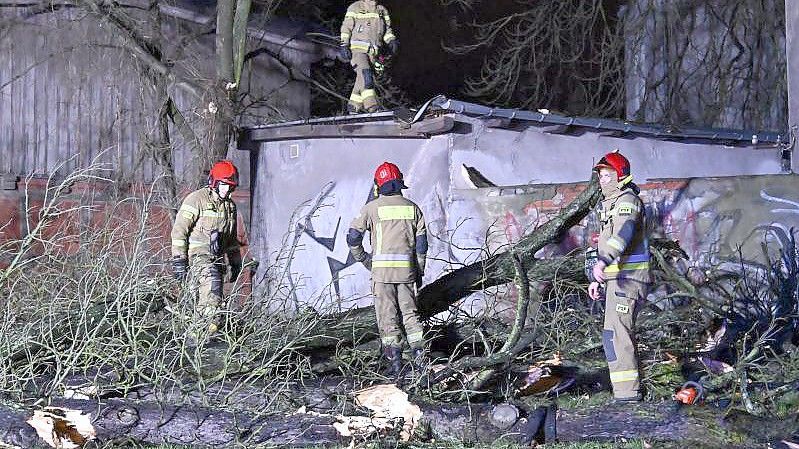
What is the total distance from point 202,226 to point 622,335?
3.72m

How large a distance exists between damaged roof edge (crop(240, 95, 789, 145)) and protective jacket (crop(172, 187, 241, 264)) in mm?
2924

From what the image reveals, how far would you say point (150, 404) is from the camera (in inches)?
260

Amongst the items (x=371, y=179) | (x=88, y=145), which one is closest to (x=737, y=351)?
(x=371, y=179)

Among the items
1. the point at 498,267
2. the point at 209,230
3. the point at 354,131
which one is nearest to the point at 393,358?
the point at 498,267

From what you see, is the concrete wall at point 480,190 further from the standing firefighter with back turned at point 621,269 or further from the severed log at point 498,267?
the standing firefighter with back turned at point 621,269

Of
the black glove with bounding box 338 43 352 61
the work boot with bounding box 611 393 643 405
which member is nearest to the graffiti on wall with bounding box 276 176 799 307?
the black glove with bounding box 338 43 352 61

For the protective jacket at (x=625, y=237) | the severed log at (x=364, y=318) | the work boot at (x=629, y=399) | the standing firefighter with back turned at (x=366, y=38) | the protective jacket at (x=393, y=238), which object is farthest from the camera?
the standing firefighter with back turned at (x=366, y=38)

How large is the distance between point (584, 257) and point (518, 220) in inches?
106

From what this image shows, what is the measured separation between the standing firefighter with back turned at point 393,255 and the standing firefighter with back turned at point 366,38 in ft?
14.3

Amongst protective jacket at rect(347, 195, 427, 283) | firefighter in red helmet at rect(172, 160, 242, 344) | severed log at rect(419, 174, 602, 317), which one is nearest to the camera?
severed log at rect(419, 174, 602, 317)

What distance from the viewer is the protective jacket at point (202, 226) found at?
9109 millimetres

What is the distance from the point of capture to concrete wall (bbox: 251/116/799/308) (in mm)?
10078

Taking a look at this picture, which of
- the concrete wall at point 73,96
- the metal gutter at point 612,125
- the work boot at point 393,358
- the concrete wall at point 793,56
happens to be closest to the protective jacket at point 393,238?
the work boot at point 393,358

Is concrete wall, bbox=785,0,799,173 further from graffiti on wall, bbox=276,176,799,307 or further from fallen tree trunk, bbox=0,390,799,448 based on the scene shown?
fallen tree trunk, bbox=0,390,799,448
